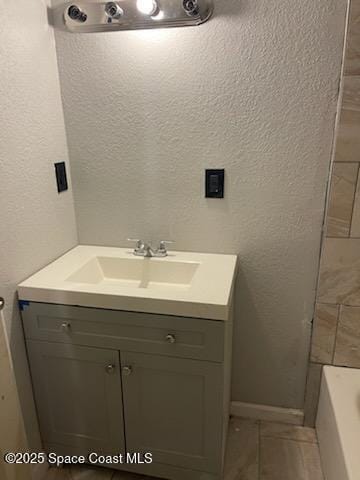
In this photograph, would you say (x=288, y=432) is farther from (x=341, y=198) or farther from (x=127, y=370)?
(x=341, y=198)

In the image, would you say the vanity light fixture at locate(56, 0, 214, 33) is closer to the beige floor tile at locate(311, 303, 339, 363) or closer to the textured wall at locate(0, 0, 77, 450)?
the textured wall at locate(0, 0, 77, 450)

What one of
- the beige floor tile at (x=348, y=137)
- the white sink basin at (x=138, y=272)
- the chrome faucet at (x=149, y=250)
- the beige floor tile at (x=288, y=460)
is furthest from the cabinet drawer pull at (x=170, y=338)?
the beige floor tile at (x=348, y=137)

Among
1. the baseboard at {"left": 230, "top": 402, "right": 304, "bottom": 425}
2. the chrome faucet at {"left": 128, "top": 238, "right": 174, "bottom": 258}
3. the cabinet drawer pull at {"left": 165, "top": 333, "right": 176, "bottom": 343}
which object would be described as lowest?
the baseboard at {"left": 230, "top": 402, "right": 304, "bottom": 425}

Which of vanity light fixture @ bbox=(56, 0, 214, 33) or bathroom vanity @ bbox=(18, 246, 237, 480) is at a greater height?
vanity light fixture @ bbox=(56, 0, 214, 33)

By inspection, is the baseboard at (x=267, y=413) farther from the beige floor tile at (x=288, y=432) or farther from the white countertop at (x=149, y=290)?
the white countertop at (x=149, y=290)

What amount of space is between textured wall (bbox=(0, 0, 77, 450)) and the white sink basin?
19 cm

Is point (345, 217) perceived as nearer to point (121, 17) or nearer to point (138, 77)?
point (138, 77)

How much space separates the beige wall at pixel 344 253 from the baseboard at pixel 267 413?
83 mm

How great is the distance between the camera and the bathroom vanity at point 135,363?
47.3 inches

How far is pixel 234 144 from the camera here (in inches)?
56.4

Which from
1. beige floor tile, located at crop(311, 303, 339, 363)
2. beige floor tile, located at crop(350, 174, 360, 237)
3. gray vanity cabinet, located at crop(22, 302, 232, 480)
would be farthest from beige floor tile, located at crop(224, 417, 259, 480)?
beige floor tile, located at crop(350, 174, 360, 237)

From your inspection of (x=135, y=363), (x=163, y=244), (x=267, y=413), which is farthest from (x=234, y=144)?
(x=267, y=413)

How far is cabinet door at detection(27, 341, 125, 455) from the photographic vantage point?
1327 millimetres

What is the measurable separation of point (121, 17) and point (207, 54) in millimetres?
354
